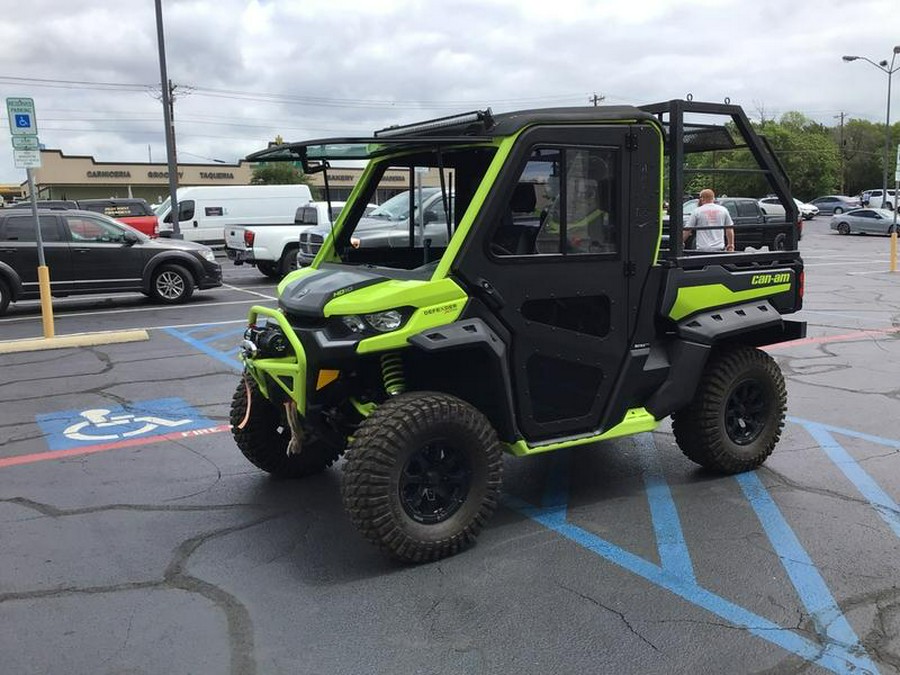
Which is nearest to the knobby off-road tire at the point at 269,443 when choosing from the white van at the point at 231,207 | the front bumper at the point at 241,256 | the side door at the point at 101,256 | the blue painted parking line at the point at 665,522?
the blue painted parking line at the point at 665,522

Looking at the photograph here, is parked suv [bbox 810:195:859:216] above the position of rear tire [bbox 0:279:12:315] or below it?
above

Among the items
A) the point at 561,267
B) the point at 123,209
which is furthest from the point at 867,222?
the point at 561,267

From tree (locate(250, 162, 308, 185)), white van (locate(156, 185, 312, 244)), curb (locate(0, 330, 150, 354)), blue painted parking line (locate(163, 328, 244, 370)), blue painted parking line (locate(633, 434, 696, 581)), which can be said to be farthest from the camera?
tree (locate(250, 162, 308, 185))

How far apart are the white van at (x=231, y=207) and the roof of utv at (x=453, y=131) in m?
23.6

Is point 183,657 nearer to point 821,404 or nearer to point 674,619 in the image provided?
point 674,619

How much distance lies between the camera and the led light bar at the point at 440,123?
151 inches

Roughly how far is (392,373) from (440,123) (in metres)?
1.38

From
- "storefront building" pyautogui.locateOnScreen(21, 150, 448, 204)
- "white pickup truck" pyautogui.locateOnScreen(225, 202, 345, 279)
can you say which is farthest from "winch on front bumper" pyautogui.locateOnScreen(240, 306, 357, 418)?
"storefront building" pyautogui.locateOnScreen(21, 150, 448, 204)

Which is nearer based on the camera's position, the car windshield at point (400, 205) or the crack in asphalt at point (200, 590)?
the crack in asphalt at point (200, 590)

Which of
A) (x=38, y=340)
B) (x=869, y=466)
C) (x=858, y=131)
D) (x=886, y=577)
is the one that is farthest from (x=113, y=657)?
(x=858, y=131)

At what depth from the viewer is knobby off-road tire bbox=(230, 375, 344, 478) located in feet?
15.5

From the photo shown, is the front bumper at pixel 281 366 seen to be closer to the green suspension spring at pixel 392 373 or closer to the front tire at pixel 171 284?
the green suspension spring at pixel 392 373

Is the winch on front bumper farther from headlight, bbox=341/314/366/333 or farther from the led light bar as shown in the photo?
the led light bar

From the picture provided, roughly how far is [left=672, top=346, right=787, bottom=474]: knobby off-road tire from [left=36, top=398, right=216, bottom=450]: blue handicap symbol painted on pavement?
12.4 feet
